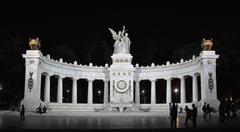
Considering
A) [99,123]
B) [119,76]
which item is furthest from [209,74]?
[99,123]

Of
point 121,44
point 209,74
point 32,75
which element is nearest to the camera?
point 32,75

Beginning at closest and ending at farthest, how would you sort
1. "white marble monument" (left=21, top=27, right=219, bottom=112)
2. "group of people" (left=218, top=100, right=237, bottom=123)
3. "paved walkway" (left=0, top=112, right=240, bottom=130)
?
"paved walkway" (left=0, top=112, right=240, bottom=130) < "group of people" (left=218, top=100, right=237, bottom=123) < "white marble monument" (left=21, top=27, right=219, bottom=112)

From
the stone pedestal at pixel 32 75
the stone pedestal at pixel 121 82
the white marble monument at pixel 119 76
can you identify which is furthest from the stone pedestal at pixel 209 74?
the stone pedestal at pixel 32 75

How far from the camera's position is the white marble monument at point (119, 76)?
2098 inches

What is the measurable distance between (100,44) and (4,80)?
27637 millimetres

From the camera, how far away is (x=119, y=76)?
65.9 m

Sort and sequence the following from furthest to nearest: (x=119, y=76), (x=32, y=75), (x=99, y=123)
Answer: (x=119, y=76) → (x=32, y=75) → (x=99, y=123)

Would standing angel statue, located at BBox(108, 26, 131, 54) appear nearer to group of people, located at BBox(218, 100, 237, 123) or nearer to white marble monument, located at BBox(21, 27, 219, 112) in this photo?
white marble monument, located at BBox(21, 27, 219, 112)

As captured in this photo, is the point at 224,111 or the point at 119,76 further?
the point at 119,76

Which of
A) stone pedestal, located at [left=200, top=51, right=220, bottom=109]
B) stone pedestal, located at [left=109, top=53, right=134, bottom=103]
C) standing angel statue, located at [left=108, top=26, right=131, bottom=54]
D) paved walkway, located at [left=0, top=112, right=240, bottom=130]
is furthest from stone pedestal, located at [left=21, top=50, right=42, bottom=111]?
stone pedestal, located at [left=200, top=51, right=220, bottom=109]

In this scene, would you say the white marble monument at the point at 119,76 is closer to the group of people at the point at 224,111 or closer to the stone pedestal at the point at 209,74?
the stone pedestal at the point at 209,74

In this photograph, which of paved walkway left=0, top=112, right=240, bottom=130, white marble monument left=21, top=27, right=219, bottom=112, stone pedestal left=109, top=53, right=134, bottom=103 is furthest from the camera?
stone pedestal left=109, top=53, right=134, bottom=103

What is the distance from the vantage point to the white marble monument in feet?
175

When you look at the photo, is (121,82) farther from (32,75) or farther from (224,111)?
(224,111)
